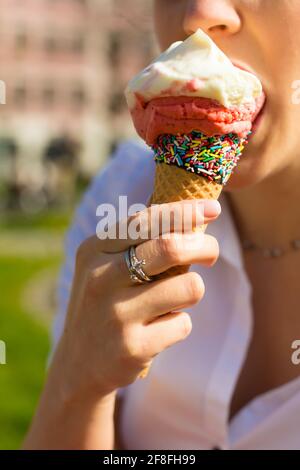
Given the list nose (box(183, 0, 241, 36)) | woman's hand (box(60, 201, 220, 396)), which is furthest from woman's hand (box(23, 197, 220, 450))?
nose (box(183, 0, 241, 36))

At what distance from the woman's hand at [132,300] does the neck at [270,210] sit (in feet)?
1.69

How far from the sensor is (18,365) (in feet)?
19.1

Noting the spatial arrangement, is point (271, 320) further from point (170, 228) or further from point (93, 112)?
point (93, 112)

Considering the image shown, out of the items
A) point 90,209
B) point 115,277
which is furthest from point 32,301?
point 115,277

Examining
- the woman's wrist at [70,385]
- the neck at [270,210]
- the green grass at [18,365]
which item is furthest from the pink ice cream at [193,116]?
the green grass at [18,365]

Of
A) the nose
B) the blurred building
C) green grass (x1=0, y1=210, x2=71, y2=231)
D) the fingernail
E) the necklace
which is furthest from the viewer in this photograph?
the blurred building

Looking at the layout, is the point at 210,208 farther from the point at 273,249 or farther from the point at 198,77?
the point at 273,249

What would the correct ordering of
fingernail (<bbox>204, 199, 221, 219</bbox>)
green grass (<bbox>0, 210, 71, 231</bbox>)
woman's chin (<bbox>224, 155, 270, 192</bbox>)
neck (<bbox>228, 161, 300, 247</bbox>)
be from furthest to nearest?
green grass (<bbox>0, 210, 71, 231</bbox>), neck (<bbox>228, 161, 300, 247</bbox>), woman's chin (<bbox>224, 155, 270, 192</bbox>), fingernail (<bbox>204, 199, 221, 219</bbox>)

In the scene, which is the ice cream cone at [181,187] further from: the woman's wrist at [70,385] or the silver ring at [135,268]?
the woman's wrist at [70,385]

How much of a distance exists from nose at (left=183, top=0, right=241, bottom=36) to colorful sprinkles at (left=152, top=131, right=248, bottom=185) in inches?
10.7

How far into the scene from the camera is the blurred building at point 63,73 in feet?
110

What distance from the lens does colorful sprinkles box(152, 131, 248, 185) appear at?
1.59 m

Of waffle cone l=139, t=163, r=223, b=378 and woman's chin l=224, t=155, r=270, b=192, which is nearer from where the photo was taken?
waffle cone l=139, t=163, r=223, b=378

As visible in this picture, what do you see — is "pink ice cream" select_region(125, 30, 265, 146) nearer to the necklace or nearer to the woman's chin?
the woman's chin
